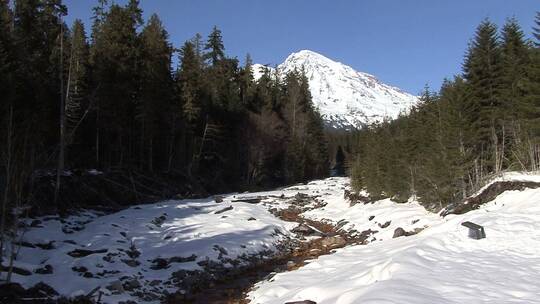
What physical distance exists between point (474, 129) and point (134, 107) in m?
28.2

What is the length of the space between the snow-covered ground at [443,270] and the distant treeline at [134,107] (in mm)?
7777

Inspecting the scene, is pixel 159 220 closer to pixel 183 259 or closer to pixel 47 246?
pixel 183 259

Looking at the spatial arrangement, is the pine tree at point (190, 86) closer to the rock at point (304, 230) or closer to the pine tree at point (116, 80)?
the pine tree at point (116, 80)

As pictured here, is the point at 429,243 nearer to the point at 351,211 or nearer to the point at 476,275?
the point at 476,275

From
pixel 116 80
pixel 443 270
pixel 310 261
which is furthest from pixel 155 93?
pixel 443 270

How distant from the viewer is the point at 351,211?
106ft

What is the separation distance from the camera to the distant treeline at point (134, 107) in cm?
2606

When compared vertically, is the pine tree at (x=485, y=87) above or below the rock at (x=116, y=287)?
above

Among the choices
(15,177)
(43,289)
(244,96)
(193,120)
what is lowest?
(43,289)

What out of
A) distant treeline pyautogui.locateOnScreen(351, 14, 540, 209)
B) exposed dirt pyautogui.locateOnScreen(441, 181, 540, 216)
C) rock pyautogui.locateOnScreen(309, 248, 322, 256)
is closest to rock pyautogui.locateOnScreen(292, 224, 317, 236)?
rock pyautogui.locateOnScreen(309, 248, 322, 256)

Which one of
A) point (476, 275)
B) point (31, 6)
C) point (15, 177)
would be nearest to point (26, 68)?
point (31, 6)

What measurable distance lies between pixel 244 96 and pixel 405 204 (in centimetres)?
3813

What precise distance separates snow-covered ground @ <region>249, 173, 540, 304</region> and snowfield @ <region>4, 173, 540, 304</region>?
0.09ft

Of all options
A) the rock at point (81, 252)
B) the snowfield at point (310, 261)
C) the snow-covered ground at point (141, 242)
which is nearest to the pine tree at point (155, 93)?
the snow-covered ground at point (141, 242)
